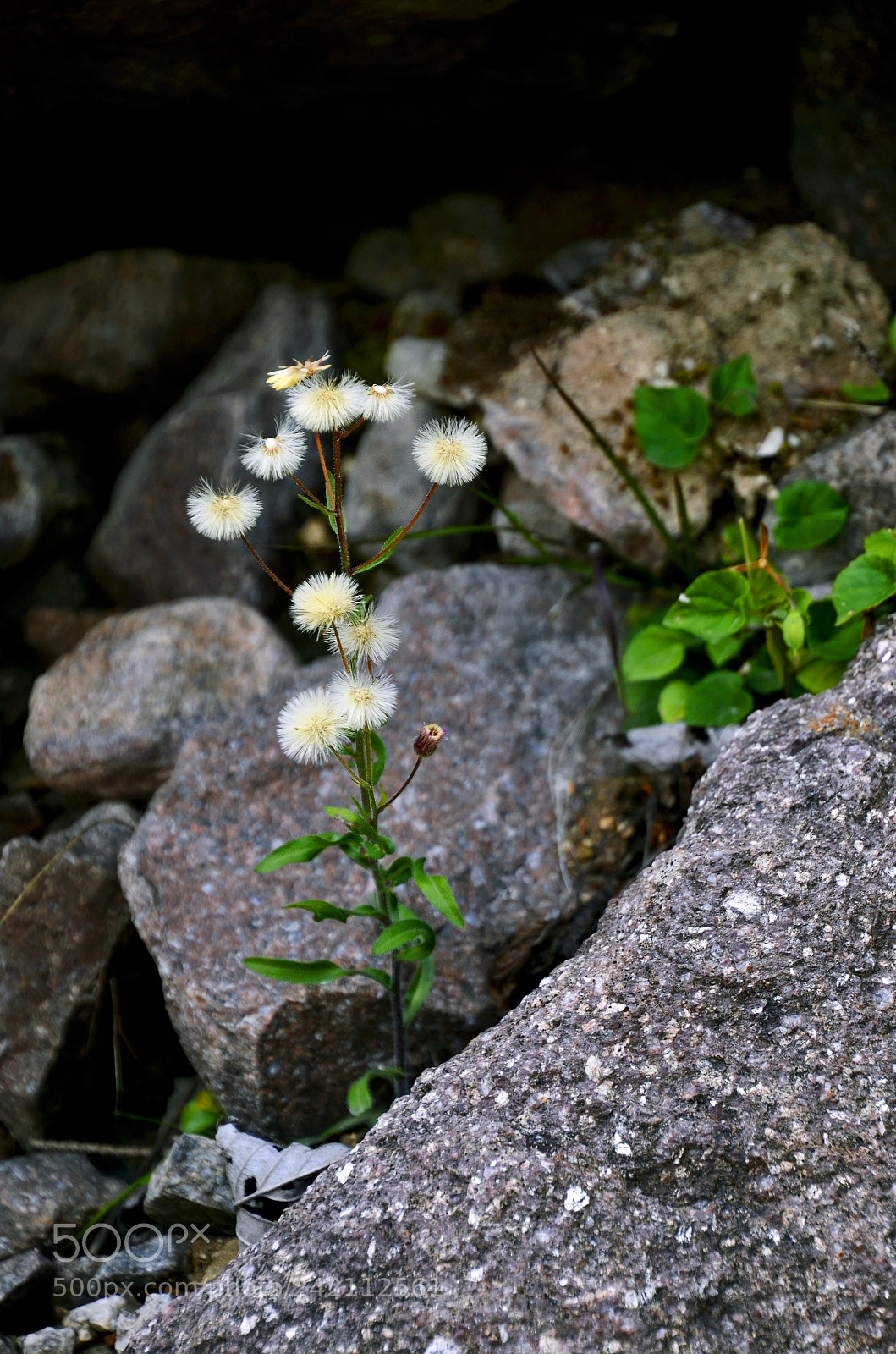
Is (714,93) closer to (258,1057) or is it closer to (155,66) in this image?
(155,66)

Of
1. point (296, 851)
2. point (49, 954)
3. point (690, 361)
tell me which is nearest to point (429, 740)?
point (296, 851)

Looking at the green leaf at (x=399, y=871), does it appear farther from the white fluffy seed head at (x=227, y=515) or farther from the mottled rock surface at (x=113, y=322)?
the mottled rock surface at (x=113, y=322)

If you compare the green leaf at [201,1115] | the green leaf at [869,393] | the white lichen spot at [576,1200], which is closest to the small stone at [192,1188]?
the green leaf at [201,1115]

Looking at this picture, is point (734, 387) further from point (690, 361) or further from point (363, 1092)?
point (363, 1092)

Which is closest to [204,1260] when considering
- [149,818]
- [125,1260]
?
[125,1260]

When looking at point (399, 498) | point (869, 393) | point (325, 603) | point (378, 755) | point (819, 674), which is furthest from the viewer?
point (399, 498)

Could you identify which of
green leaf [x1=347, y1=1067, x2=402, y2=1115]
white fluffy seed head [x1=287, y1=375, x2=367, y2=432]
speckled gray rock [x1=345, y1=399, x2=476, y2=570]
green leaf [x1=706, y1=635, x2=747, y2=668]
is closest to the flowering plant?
white fluffy seed head [x1=287, y1=375, x2=367, y2=432]
